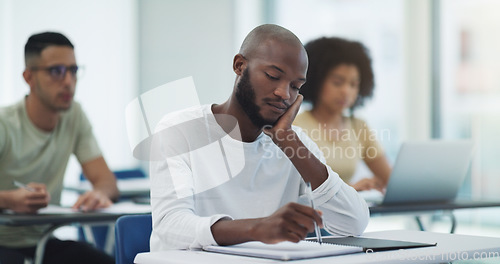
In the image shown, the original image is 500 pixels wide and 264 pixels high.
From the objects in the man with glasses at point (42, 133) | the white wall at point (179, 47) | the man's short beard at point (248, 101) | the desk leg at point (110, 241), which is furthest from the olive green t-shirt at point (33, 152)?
the white wall at point (179, 47)

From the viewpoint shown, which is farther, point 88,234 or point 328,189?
point 88,234

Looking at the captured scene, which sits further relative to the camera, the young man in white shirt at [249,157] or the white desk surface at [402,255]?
the young man in white shirt at [249,157]

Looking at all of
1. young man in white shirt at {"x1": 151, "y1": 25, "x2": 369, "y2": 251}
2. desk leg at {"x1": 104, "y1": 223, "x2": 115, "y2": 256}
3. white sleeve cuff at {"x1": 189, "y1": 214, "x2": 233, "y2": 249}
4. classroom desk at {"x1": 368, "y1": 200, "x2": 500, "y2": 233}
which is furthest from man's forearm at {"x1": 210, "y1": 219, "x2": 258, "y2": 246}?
desk leg at {"x1": 104, "y1": 223, "x2": 115, "y2": 256}

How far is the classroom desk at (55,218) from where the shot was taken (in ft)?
7.16

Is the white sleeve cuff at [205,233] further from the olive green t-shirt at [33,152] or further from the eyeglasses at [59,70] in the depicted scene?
the eyeglasses at [59,70]

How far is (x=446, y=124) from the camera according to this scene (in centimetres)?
526

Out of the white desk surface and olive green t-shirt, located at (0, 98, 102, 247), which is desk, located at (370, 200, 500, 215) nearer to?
the white desk surface

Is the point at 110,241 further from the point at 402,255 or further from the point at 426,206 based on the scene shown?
the point at 402,255

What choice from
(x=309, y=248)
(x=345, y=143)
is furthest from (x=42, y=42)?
(x=309, y=248)

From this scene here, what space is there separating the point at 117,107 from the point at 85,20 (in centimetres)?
80

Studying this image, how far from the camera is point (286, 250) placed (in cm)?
139

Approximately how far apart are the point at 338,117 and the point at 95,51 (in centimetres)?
320

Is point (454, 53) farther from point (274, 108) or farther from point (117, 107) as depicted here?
point (274, 108)

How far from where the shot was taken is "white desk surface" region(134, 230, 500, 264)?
132 cm
